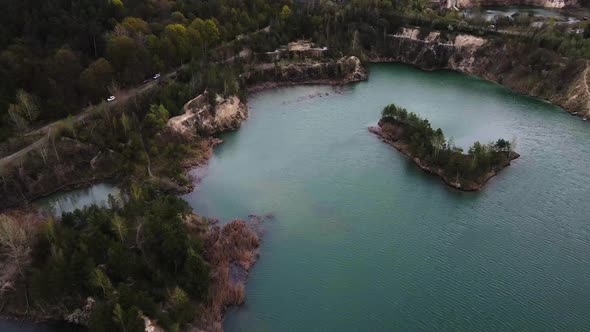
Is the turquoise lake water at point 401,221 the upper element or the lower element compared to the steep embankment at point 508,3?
lower

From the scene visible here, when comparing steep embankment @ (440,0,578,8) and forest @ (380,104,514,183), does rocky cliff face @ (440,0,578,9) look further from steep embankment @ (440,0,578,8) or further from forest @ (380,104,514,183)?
forest @ (380,104,514,183)

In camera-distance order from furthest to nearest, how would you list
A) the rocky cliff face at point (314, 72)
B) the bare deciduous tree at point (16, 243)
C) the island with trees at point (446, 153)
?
the rocky cliff face at point (314, 72)
the island with trees at point (446, 153)
the bare deciduous tree at point (16, 243)

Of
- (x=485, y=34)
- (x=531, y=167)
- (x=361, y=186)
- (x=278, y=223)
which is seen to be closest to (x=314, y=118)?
(x=361, y=186)

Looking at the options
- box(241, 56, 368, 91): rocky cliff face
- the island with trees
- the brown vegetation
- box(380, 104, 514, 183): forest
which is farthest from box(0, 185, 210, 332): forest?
box(241, 56, 368, 91): rocky cliff face

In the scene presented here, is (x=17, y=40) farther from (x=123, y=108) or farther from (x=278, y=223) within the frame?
(x=278, y=223)

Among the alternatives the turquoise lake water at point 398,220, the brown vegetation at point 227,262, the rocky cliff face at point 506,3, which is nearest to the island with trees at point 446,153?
the turquoise lake water at point 398,220

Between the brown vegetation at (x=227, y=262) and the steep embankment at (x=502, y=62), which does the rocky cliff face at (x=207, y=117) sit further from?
the steep embankment at (x=502, y=62)
